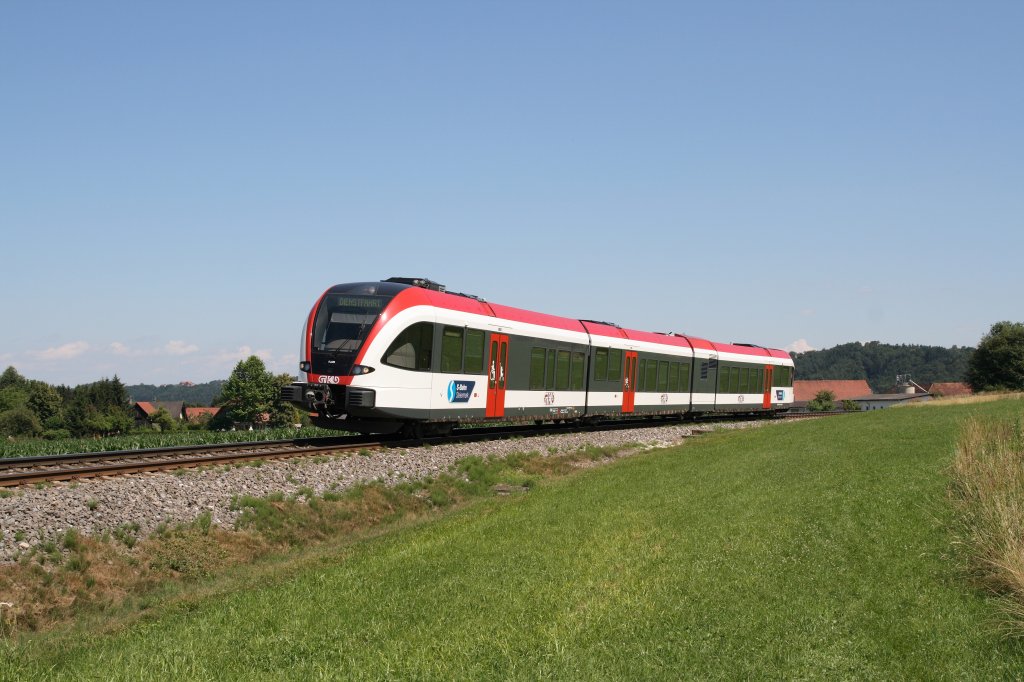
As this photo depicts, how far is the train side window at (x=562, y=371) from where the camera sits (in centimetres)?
3014

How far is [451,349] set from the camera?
2389 cm

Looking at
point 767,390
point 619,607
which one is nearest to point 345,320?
point 619,607

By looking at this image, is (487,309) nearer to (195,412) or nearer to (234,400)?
(234,400)

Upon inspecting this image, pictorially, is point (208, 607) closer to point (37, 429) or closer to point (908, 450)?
point (908, 450)

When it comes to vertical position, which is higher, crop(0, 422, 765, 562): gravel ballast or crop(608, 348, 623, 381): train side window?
crop(608, 348, 623, 381): train side window

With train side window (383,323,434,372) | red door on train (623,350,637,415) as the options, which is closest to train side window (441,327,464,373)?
train side window (383,323,434,372)

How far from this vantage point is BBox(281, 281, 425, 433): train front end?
21.2 metres

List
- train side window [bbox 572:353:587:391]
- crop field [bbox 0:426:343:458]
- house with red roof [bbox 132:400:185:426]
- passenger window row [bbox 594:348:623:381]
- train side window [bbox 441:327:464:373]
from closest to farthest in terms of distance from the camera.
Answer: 1. crop field [bbox 0:426:343:458]
2. train side window [bbox 441:327:464:373]
3. train side window [bbox 572:353:587:391]
4. passenger window row [bbox 594:348:623:381]
5. house with red roof [bbox 132:400:185:426]

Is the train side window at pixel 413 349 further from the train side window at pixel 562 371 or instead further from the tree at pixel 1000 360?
the tree at pixel 1000 360

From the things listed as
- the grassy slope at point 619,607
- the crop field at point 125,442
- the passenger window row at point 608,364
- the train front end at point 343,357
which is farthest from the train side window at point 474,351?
the grassy slope at point 619,607

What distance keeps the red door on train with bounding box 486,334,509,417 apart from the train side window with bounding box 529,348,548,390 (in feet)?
5.67

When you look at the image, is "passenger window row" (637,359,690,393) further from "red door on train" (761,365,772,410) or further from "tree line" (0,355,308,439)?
"tree line" (0,355,308,439)

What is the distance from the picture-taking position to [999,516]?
10086 mm

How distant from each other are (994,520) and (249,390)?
107332 millimetres
